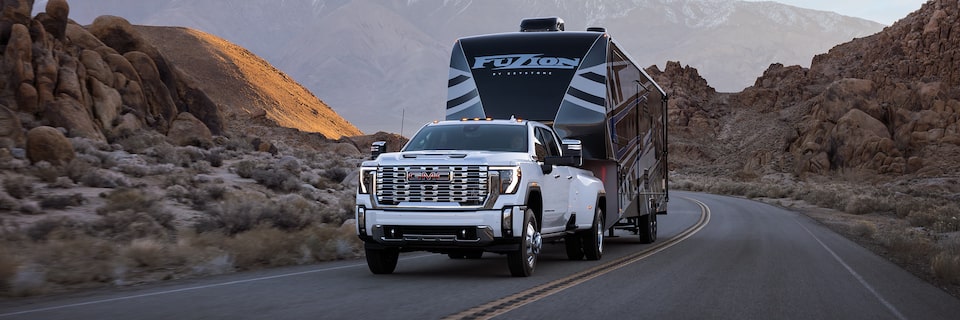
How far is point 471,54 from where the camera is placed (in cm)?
1755

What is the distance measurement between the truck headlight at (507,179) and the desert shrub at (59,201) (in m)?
15.3

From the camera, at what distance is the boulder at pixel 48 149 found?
3192cm

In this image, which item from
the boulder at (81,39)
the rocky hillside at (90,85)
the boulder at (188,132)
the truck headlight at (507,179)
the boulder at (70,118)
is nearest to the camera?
the truck headlight at (507,179)

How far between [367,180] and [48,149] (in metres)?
23.0

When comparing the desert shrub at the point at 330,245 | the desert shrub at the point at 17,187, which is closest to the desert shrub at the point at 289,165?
the desert shrub at the point at 17,187

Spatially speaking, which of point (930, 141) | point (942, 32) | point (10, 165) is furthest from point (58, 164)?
point (942, 32)

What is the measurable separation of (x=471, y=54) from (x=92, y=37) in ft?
142

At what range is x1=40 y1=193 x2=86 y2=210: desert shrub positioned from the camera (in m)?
23.5

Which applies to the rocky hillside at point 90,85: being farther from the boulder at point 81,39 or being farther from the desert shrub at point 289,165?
the desert shrub at point 289,165

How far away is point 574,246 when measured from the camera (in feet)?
54.1

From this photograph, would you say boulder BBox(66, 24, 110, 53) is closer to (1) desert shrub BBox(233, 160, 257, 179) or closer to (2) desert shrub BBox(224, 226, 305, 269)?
(1) desert shrub BBox(233, 160, 257, 179)

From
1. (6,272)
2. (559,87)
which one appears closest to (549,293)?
(559,87)

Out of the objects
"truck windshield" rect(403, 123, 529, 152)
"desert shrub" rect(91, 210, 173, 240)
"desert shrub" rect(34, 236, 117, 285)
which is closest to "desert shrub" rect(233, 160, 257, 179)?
"desert shrub" rect(91, 210, 173, 240)

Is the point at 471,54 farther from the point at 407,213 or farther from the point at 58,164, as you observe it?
the point at 58,164
